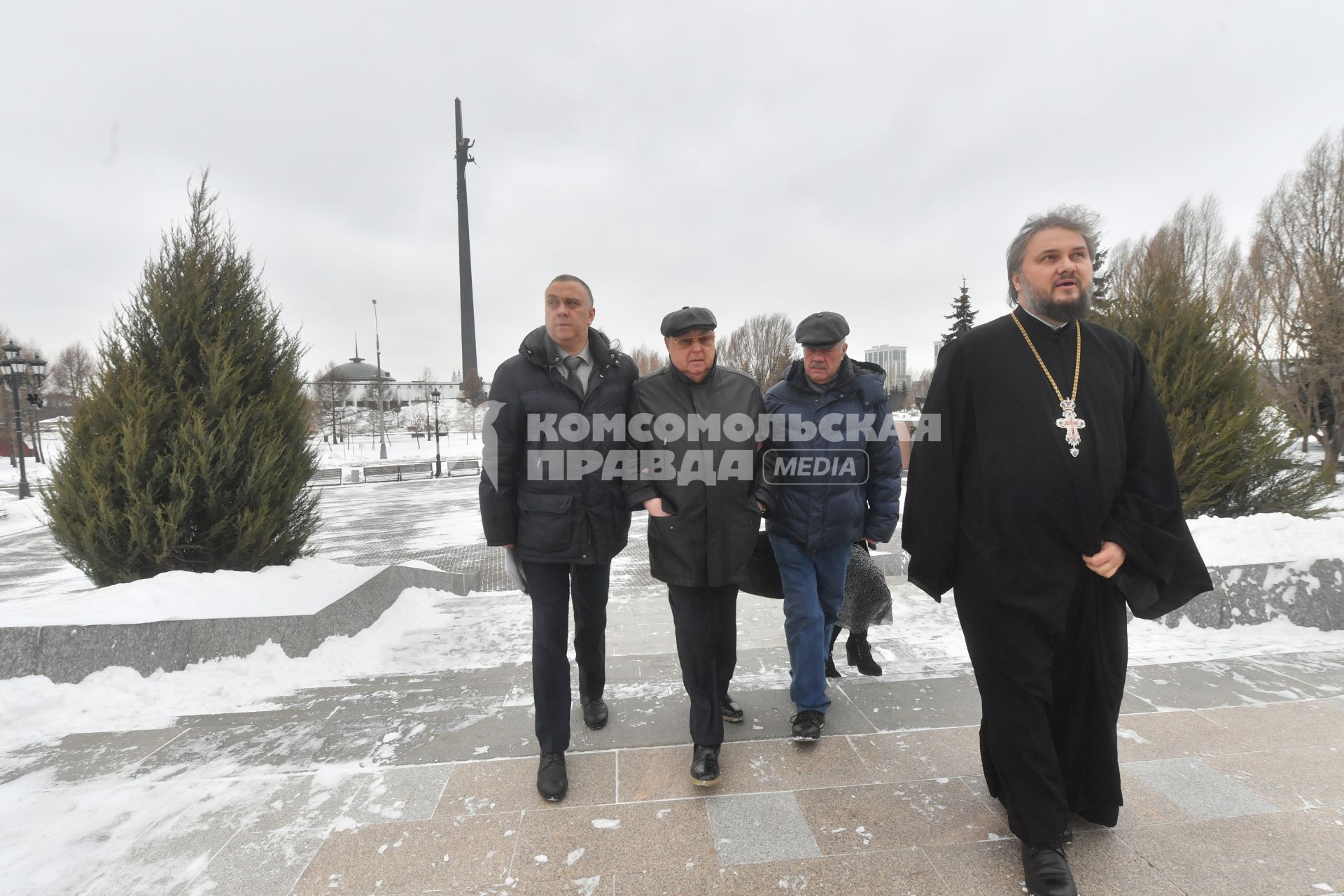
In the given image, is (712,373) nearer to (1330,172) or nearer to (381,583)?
(381,583)

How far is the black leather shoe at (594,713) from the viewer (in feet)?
10.5

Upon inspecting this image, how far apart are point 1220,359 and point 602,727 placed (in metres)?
7.17

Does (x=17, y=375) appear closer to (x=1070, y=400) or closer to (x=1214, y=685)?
(x=1070, y=400)

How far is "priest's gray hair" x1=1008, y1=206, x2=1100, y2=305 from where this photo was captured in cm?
230

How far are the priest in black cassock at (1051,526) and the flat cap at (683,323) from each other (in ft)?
3.42

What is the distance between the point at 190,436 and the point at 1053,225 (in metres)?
5.56

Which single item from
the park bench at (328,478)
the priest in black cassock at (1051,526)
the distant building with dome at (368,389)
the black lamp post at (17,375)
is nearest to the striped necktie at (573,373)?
the priest in black cassock at (1051,526)

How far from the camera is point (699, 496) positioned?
2.79 meters

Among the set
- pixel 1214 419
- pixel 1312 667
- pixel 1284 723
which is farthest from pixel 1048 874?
pixel 1214 419

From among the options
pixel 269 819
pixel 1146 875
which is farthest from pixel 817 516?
pixel 269 819

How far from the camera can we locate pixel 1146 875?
2.06 metres

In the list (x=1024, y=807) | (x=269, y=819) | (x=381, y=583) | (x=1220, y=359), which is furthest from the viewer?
(x=1220, y=359)

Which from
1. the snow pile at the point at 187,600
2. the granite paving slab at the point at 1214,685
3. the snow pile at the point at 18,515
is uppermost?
the snow pile at the point at 187,600

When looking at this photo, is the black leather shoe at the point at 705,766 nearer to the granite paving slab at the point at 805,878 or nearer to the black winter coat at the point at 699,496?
the granite paving slab at the point at 805,878
